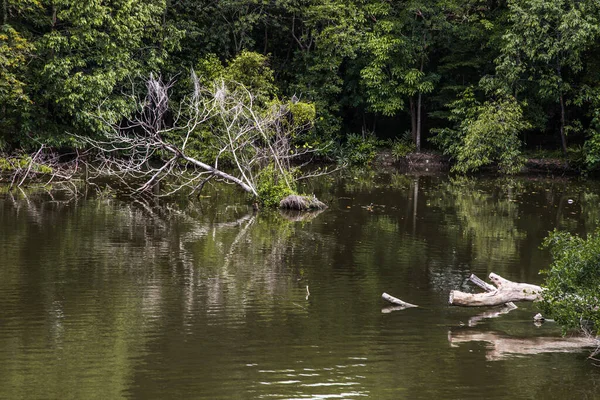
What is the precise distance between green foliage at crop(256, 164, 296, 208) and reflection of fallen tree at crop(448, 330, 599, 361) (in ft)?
41.1

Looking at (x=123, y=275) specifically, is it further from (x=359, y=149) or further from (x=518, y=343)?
(x=359, y=149)

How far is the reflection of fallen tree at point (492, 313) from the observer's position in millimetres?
11461

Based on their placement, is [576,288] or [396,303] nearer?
[576,288]

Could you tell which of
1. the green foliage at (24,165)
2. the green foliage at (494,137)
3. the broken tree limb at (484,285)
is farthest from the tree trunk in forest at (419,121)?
the broken tree limb at (484,285)

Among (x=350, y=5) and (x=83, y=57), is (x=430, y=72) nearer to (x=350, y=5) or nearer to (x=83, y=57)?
(x=350, y=5)

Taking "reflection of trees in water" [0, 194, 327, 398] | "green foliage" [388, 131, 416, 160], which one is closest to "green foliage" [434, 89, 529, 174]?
"green foliage" [388, 131, 416, 160]

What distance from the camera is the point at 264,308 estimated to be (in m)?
11.9

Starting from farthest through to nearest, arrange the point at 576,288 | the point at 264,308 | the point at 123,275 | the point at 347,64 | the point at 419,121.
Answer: the point at 347,64
the point at 419,121
the point at 123,275
the point at 264,308
the point at 576,288

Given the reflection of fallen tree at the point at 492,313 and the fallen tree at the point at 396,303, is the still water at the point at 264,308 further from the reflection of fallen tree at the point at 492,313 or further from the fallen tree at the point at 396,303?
the fallen tree at the point at 396,303

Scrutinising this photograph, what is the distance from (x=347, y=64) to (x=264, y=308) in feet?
101

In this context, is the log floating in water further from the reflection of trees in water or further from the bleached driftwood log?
the reflection of trees in water

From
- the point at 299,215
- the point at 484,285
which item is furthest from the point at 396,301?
the point at 299,215

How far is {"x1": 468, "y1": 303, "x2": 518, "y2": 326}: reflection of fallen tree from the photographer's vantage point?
11.5 metres

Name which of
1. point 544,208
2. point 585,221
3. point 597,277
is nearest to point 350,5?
point 544,208
